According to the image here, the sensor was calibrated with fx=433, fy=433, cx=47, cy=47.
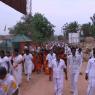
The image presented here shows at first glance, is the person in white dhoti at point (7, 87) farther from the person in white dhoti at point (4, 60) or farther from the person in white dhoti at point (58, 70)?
→ the person in white dhoti at point (58, 70)

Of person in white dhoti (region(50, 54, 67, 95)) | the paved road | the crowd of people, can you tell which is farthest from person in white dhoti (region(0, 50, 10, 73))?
the paved road

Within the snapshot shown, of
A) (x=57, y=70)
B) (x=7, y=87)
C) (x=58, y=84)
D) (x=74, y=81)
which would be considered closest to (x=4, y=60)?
(x=57, y=70)

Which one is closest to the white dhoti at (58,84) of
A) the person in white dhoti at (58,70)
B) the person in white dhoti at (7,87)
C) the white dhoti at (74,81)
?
the person in white dhoti at (58,70)

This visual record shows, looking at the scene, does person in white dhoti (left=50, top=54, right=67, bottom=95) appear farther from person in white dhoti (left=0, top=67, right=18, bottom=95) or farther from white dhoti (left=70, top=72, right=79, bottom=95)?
person in white dhoti (left=0, top=67, right=18, bottom=95)

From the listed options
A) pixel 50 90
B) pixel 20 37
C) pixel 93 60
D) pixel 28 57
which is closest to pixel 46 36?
pixel 20 37

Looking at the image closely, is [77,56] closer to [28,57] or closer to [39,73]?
[28,57]

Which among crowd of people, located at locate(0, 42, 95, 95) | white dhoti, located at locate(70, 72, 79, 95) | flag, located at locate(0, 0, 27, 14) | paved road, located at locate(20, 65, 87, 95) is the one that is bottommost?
paved road, located at locate(20, 65, 87, 95)

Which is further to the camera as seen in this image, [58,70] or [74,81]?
[74,81]

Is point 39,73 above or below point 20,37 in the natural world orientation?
→ below

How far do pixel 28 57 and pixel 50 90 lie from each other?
150 inches

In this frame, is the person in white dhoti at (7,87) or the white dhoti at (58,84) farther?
the white dhoti at (58,84)

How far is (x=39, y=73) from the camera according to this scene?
993 inches

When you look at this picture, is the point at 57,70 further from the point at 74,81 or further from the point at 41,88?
the point at 41,88

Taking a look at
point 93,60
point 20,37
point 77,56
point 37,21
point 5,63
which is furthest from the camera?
point 37,21
